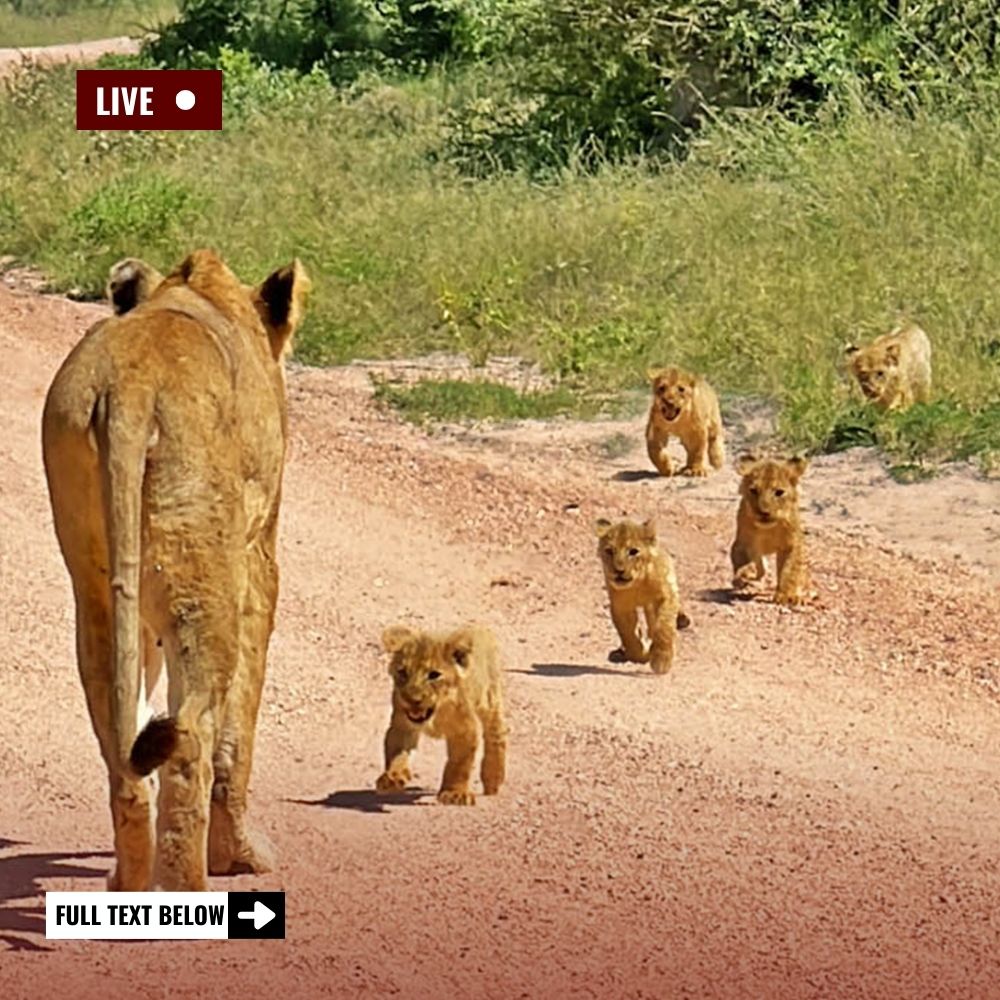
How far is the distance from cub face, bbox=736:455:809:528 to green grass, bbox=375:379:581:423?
152 inches

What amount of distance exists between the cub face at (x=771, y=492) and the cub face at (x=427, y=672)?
3428mm

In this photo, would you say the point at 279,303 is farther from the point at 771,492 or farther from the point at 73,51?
the point at 73,51

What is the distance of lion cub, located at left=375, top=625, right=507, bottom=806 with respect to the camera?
841 centimetres

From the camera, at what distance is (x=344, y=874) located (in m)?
7.56

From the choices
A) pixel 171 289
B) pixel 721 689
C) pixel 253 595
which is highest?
pixel 171 289

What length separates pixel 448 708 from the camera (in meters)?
8.43

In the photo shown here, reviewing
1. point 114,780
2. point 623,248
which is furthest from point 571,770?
point 623,248

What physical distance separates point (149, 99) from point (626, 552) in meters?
20.1

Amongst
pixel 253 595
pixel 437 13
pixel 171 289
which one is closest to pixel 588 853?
pixel 253 595

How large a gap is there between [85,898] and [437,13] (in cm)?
2781

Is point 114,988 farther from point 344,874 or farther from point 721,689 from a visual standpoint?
point 721,689

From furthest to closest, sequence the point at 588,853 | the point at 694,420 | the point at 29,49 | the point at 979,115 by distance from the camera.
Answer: the point at 29,49, the point at 979,115, the point at 694,420, the point at 588,853

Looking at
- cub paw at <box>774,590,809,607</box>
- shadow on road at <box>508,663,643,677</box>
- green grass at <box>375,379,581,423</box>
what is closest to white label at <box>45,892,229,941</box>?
shadow on road at <box>508,663,643,677</box>

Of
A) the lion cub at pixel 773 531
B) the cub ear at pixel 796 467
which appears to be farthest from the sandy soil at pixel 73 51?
the lion cub at pixel 773 531
